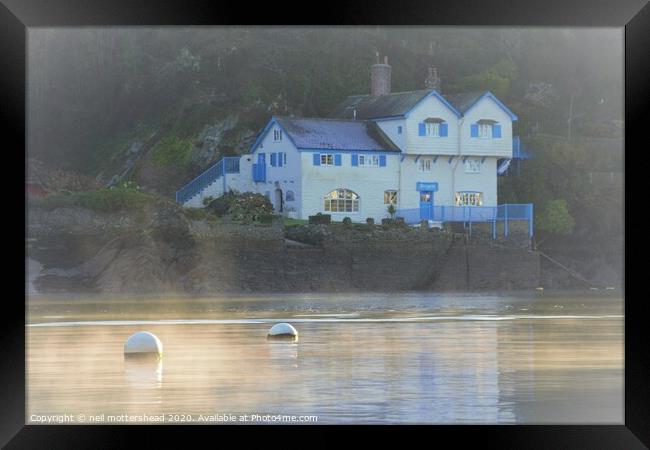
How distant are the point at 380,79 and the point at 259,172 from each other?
692cm

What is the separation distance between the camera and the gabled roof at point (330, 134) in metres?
52.4

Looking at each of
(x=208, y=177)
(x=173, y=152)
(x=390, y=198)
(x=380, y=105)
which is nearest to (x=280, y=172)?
(x=208, y=177)

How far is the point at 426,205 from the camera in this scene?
53438mm

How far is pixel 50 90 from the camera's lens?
59.5 meters

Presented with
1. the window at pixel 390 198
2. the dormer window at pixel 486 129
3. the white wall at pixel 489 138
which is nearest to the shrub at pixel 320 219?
the window at pixel 390 198

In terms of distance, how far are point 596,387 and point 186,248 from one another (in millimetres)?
33980

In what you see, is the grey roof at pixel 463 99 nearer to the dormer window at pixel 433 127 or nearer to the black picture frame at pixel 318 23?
the dormer window at pixel 433 127

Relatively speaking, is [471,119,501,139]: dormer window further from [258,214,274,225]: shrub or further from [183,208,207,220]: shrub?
[183,208,207,220]: shrub

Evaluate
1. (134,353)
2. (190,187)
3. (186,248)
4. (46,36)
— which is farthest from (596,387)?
(46,36)

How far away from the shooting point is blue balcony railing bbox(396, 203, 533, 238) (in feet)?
172

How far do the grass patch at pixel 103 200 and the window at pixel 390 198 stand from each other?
873 centimetres

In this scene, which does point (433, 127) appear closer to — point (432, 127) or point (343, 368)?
point (432, 127)

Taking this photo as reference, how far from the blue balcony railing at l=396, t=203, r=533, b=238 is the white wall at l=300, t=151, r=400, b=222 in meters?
1.08

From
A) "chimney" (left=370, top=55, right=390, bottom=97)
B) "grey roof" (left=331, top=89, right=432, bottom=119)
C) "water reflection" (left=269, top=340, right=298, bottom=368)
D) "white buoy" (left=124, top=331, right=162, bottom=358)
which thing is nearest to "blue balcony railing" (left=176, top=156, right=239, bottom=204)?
"grey roof" (left=331, top=89, right=432, bottom=119)
